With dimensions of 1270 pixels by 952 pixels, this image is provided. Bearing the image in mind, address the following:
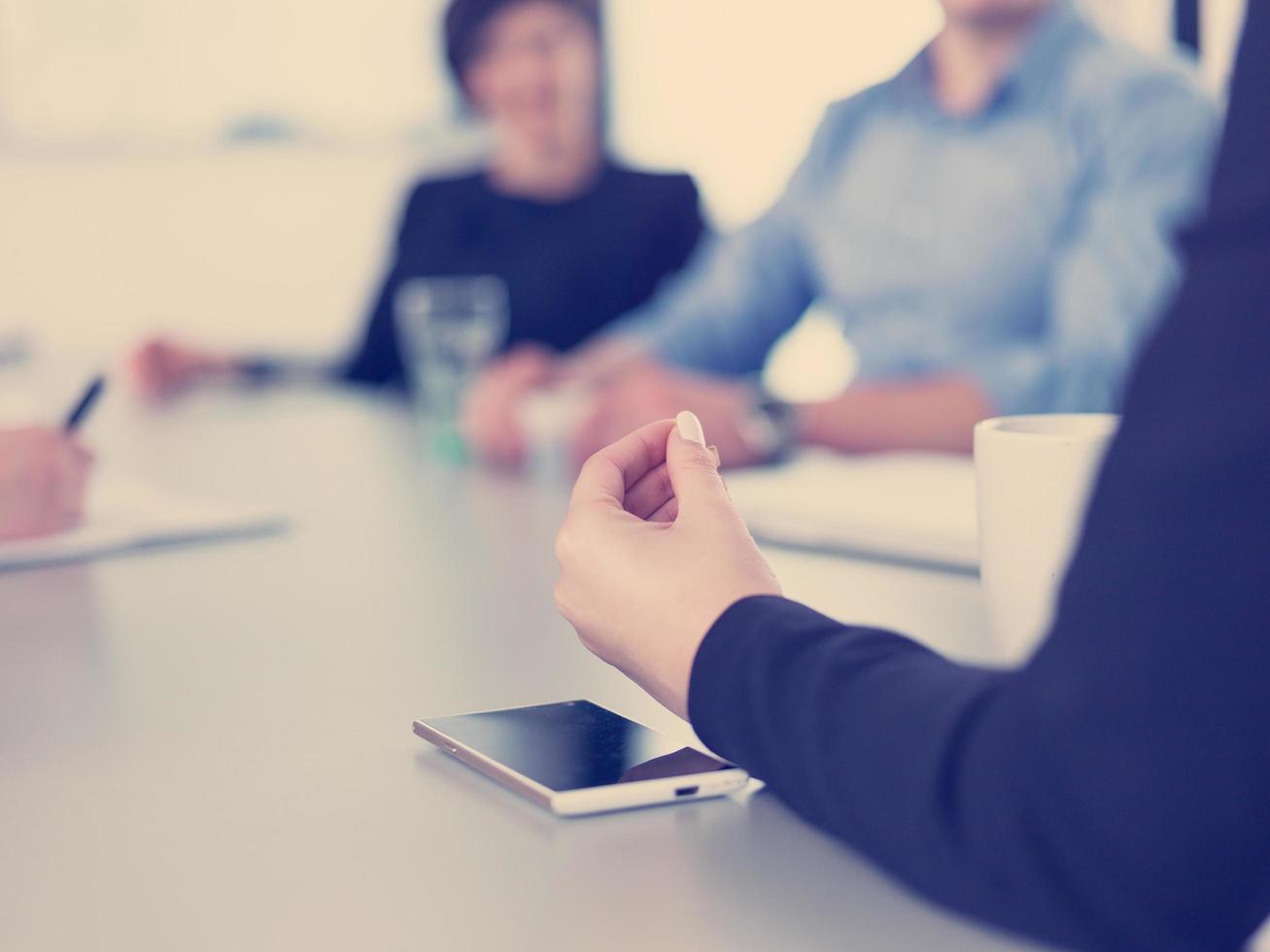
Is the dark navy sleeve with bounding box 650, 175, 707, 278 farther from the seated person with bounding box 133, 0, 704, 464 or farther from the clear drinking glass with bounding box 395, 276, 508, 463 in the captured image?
the clear drinking glass with bounding box 395, 276, 508, 463

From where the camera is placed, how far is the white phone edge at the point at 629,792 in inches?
20.4

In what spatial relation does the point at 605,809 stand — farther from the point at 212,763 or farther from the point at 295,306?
the point at 295,306

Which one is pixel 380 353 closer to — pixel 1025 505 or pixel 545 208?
pixel 545 208

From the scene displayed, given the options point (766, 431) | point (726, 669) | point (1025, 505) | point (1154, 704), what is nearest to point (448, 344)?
point (766, 431)

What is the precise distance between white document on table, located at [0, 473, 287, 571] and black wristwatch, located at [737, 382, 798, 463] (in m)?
0.43

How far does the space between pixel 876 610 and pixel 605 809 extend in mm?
340

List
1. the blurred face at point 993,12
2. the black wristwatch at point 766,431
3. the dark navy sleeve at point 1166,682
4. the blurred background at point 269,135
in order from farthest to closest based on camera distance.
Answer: the blurred background at point 269,135 < the blurred face at point 993,12 < the black wristwatch at point 766,431 < the dark navy sleeve at point 1166,682

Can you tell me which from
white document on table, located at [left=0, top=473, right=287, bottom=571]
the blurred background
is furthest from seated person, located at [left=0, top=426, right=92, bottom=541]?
the blurred background

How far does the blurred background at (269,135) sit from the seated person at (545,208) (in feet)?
2.33

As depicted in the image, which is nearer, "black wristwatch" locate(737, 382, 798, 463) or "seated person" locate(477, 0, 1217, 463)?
"black wristwatch" locate(737, 382, 798, 463)

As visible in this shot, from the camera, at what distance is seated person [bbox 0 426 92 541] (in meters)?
1.08

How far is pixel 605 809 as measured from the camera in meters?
0.52

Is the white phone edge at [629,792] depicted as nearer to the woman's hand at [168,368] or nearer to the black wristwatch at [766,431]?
the black wristwatch at [766,431]

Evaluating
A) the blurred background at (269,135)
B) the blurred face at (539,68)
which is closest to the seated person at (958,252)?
the blurred face at (539,68)
